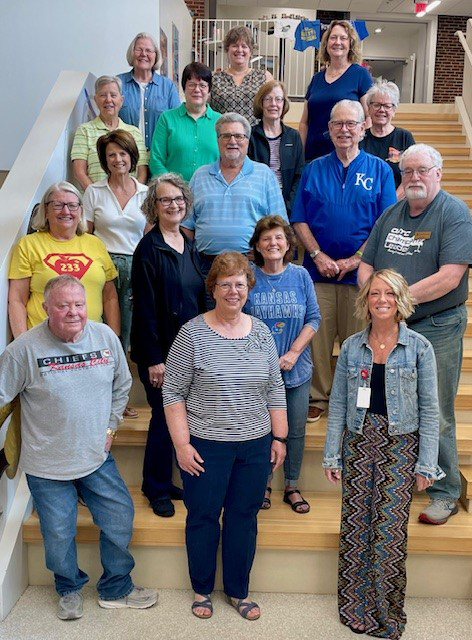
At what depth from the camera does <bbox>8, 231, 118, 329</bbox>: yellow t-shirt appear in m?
2.67

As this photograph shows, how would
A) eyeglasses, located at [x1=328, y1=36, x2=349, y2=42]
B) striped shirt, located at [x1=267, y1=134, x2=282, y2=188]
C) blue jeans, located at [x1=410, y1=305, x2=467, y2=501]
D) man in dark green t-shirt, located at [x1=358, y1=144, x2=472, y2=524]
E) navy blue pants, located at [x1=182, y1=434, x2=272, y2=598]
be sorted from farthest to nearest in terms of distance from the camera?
eyeglasses, located at [x1=328, y1=36, x2=349, y2=42] → striped shirt, located at [x1=267, y1=134, x2=282, y2=188] → blue jeans, located at [x1=410, y1=305, x2=467, y2=501] → man in dark green t-shirt, located at [x1=358, y1=144, x2=472, y2=524] → navy blue pants, located at [x1=182, y1=434, x2=272, y2=598]

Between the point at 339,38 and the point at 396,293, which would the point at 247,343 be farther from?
the point at 339,38

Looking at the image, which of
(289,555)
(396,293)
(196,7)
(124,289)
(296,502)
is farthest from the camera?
(196,7)

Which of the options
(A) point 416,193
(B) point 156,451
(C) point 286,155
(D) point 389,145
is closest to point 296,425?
(B) point 156,451

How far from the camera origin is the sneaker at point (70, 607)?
252 cm

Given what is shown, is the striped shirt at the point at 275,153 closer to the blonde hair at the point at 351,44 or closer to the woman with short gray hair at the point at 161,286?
the blonde hair at the point at 351,44

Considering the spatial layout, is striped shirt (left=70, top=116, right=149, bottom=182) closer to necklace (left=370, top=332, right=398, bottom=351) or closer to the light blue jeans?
the light blue jeans

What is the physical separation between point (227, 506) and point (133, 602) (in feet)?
1.83

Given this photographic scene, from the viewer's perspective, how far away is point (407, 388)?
2318 mm

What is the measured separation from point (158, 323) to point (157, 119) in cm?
179

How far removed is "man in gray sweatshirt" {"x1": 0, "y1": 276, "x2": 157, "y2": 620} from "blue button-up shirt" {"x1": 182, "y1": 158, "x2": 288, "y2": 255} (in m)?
0.68

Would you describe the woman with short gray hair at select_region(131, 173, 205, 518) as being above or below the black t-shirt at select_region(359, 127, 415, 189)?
below

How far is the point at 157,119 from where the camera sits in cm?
399

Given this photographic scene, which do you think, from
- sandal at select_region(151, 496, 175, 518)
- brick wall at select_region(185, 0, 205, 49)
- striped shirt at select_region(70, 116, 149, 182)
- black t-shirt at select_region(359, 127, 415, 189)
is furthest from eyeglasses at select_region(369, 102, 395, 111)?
brick wall at select_region(185, 0, 205, 49)
